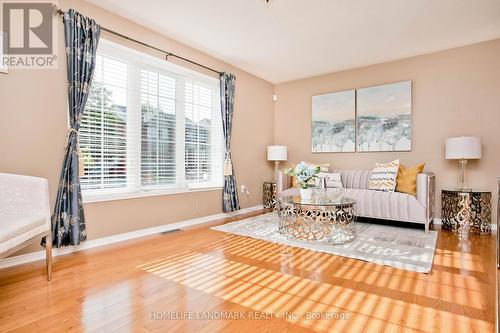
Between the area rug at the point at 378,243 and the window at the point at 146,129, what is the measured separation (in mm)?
1120

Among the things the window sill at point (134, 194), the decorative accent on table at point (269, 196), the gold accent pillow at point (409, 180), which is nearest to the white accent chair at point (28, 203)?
the window sill at point (134, 194)

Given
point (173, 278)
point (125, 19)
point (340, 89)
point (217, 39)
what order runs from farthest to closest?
point (340, 89)
point (217, 39)
point (125, 19)
point (173, 278)

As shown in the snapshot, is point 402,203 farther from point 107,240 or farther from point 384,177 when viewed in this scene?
point 107,240

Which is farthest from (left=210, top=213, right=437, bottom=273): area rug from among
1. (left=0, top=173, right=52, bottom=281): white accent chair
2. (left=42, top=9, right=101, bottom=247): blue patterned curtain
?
(left=0, top=173, right=52, bottom=281): white accent chair

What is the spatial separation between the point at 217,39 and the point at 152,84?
112cm

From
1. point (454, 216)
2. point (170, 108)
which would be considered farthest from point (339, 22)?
point (454, 216)

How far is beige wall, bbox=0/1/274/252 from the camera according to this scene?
2461 mm

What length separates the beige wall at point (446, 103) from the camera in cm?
380

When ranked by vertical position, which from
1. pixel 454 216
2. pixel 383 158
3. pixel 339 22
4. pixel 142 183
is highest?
Answer: pixel 339 22

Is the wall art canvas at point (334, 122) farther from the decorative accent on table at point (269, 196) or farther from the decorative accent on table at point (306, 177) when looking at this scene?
the decorative accent on table at point (306, 177)

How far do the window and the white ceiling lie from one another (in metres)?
0.55

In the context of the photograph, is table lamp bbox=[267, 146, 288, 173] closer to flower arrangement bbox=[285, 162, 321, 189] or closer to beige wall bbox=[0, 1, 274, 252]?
beige wall bbox=[0, 1, 274, 252]

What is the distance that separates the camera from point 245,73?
5.14 metres

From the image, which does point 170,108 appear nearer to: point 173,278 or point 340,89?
point 173,278
